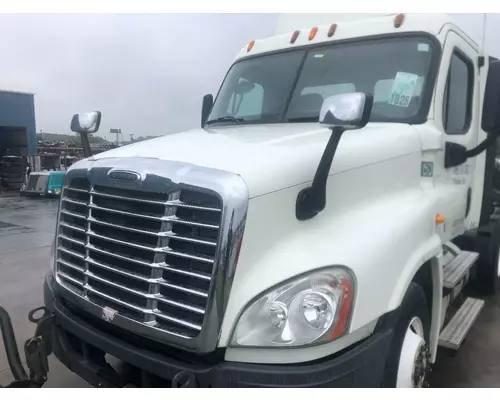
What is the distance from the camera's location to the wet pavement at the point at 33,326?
3.46 meters

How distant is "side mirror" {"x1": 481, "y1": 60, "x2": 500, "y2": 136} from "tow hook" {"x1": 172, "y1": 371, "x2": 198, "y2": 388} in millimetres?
2422

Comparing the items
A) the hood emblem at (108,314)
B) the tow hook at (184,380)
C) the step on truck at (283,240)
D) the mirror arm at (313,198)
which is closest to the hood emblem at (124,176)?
the step on truck at (283,240)

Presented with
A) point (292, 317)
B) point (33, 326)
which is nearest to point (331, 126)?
point (292, 317)

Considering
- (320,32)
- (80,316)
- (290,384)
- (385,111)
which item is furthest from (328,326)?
(320,32)

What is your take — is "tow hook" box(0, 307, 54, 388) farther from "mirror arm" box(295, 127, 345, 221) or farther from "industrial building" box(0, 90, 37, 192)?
"industrial building" box(0, 90, 37, 192)

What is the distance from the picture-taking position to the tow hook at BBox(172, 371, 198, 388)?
200 cm

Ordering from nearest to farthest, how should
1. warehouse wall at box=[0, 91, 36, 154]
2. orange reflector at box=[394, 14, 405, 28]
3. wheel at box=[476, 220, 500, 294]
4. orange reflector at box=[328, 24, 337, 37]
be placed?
orange reflector at box=[394, 14, 405, 28] < orange reflector at box=[328, 24, 337, 37] < wheel at box=[476, 220, 500, 294] < warehouse wall at box=[0, 91, 36, 154]

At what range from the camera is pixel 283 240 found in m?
2.16

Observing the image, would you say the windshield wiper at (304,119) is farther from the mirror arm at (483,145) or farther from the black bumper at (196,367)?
the black bumper at (196,367)

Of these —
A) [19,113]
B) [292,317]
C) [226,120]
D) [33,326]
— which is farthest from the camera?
[19,113]

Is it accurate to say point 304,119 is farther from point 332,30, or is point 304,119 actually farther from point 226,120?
point 332,30

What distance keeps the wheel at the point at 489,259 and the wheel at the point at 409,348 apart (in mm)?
2758

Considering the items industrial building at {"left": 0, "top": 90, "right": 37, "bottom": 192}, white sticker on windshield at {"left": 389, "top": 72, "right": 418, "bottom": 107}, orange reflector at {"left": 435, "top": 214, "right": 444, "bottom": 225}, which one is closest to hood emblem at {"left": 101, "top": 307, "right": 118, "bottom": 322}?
orange reflector at {"left": 435, "top": 214, "right": 444, "bottom": 225}

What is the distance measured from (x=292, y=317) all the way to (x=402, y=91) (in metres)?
1.90
